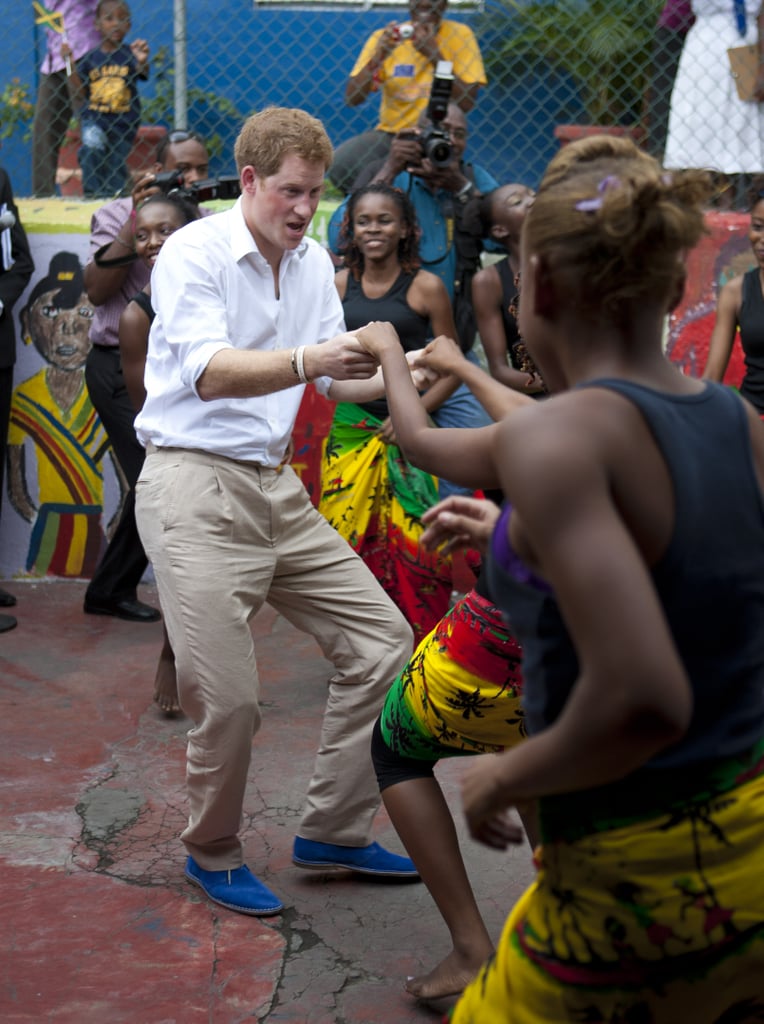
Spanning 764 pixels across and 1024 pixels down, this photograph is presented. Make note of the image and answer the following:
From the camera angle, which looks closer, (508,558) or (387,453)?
(508,558)

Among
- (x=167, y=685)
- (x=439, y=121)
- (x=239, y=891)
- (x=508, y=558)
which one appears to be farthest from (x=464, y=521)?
(x=439, y=121)

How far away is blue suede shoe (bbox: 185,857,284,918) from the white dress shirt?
43.7 inches

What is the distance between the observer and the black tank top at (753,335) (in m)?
5.52

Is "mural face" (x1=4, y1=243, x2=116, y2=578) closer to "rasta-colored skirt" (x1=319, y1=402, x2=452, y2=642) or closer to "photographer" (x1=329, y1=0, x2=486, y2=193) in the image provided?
"photographer" (x1=329, y1=0, x2=486, y2=193)

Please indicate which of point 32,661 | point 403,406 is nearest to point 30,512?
point 32,661

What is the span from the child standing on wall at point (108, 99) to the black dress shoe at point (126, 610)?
7.36 ft

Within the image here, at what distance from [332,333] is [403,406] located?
3.89 ft

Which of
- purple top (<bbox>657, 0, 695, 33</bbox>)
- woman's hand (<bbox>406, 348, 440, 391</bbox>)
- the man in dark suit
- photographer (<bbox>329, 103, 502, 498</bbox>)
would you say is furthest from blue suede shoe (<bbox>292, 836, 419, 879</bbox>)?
purple top (<bbox>657, 0, 695, 33</bbox>)

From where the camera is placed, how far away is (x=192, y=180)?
618 centimetres

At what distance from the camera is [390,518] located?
5203 millimetres

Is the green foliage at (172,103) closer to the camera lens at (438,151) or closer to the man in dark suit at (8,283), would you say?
the man in dark suit at (8,283)

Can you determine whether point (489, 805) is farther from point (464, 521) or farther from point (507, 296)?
point (507, 296)

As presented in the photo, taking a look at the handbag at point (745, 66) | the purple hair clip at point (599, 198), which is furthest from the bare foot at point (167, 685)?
the handbag at point (745, 66)

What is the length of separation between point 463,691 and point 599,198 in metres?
1.31
